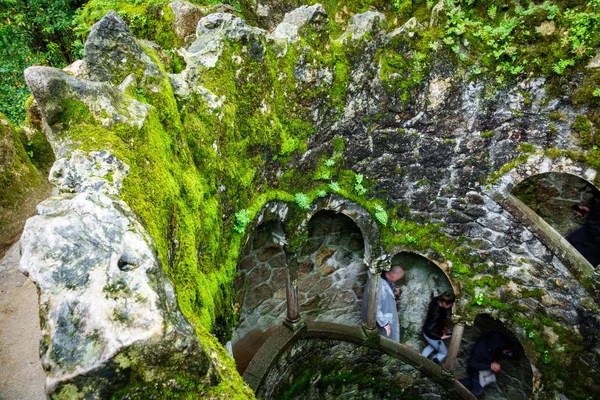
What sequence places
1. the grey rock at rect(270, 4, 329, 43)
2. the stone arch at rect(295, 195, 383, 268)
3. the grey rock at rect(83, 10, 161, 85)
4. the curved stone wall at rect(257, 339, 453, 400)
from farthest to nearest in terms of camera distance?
the curved stone wall at rect(257, 339, 453, 400), the stone arch at rect(295, 195, 383, 268), the grey rock at rect(270, 4, 329, 43), the grey rock at rect(83, 10, 161, 85)

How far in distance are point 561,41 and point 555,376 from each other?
15.5ft

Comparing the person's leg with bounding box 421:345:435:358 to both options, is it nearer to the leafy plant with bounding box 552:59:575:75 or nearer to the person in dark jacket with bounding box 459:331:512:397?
the person in dark jacket with bounding box 459:331:512:397

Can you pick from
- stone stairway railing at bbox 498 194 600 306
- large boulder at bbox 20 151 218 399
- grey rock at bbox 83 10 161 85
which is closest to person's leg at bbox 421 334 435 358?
stone stairway railing at bbox 498 194 600 306

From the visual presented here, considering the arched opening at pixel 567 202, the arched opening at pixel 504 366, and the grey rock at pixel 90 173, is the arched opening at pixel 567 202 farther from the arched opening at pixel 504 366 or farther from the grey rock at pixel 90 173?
the grey rock at pixel 90 173

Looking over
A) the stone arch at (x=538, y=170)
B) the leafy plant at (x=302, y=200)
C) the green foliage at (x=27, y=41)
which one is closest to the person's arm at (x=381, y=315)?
the stone arch at (x=538, y=170)

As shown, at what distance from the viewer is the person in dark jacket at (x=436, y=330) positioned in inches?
270

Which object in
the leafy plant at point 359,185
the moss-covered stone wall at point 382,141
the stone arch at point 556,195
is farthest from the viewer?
the stone arch at point 556,195

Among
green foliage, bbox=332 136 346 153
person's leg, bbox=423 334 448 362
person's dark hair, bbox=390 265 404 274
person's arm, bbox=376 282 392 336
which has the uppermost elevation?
green foliage, bbox=332 136 346 153

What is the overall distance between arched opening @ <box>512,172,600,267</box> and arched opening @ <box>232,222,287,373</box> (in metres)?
4.55

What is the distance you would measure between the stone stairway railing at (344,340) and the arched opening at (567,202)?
326 centimetres

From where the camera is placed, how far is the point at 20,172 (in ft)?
15.6

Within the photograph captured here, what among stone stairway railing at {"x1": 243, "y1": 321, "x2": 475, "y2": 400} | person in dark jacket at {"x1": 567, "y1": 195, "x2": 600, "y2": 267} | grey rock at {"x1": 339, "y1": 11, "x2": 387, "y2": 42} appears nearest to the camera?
grey rock at {"x1": 339, "y1": 11, "x2": 387, "y2": 42}

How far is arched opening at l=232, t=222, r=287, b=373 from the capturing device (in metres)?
5.44

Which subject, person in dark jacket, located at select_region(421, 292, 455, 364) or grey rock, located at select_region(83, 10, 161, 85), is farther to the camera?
person in dark jacket, located at select_region(421, 292, 455, 364)
